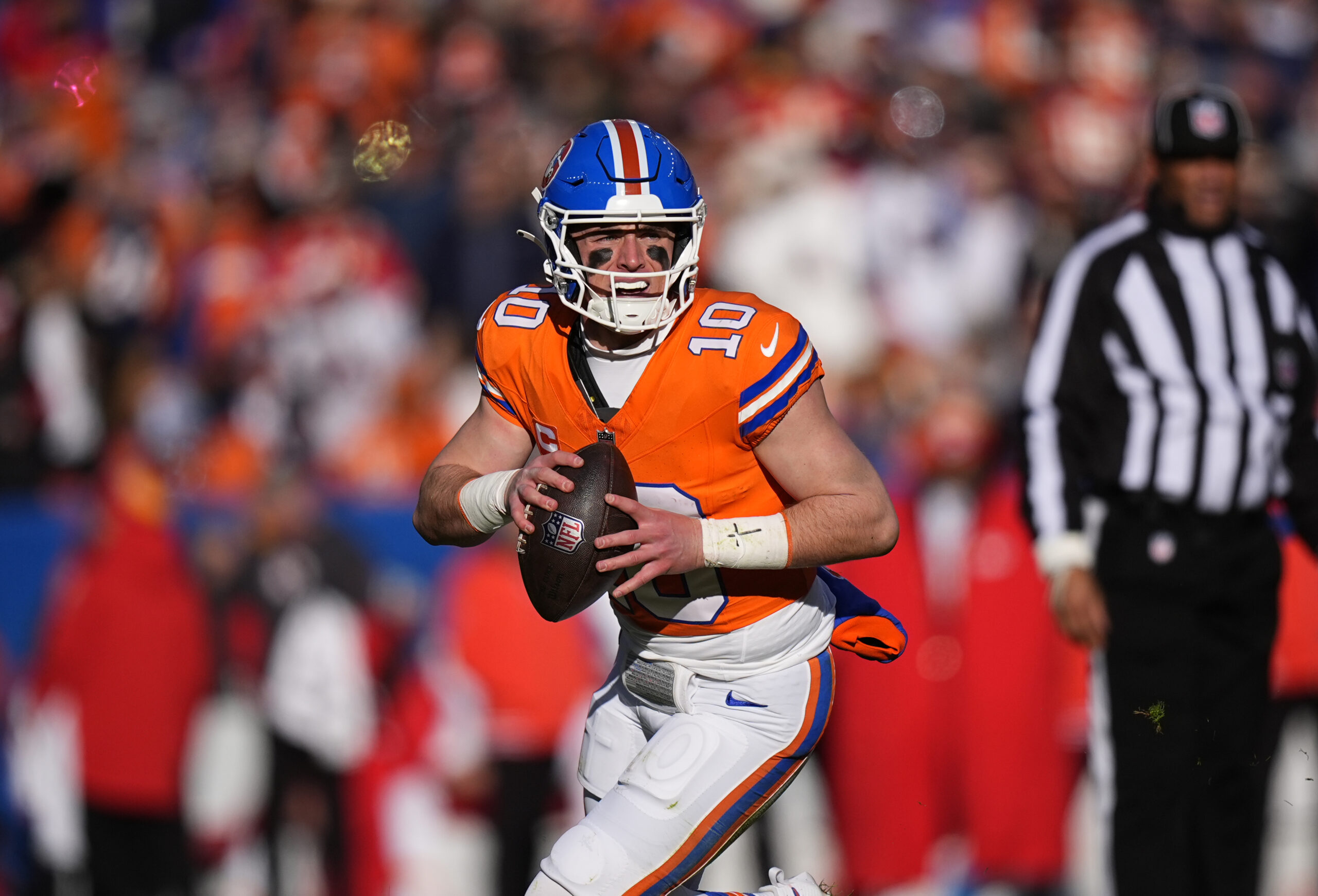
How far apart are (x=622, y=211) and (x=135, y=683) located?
3900mm

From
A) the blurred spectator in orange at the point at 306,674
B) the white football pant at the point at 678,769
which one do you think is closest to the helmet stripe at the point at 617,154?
the white football pant at the point at 678,769

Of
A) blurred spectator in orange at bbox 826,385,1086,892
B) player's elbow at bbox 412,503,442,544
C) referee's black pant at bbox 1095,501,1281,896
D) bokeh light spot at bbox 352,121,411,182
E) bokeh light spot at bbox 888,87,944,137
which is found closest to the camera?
player's elbow at bbox 412,503,442,544

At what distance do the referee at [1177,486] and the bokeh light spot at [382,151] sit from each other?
3836 millimetres

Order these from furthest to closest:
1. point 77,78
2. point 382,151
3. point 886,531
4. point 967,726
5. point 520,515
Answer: point 382,151 < point 77,78 < point 967,726 < point 886,531 < point 520,515

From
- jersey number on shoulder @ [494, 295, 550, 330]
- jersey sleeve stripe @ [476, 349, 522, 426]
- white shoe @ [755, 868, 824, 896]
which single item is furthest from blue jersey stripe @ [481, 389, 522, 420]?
white shoe @ [755, 868, 824, 896]

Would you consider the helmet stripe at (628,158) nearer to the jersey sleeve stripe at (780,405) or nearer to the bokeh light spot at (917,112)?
the jersey sleeve stripe at (780,405)

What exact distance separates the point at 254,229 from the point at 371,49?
4.42ft

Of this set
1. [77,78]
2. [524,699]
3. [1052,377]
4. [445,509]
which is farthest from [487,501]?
[77,78]

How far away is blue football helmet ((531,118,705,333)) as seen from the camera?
9.13 feet

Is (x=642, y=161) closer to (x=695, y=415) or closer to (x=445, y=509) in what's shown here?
(x=695, y=415)

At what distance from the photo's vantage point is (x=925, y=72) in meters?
8.06

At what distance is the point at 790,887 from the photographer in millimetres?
2934

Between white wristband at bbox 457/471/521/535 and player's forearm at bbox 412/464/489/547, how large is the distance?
A: 0.02 metres

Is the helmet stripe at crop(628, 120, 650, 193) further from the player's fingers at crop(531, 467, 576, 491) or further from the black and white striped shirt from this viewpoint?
the black and white striped shirt
